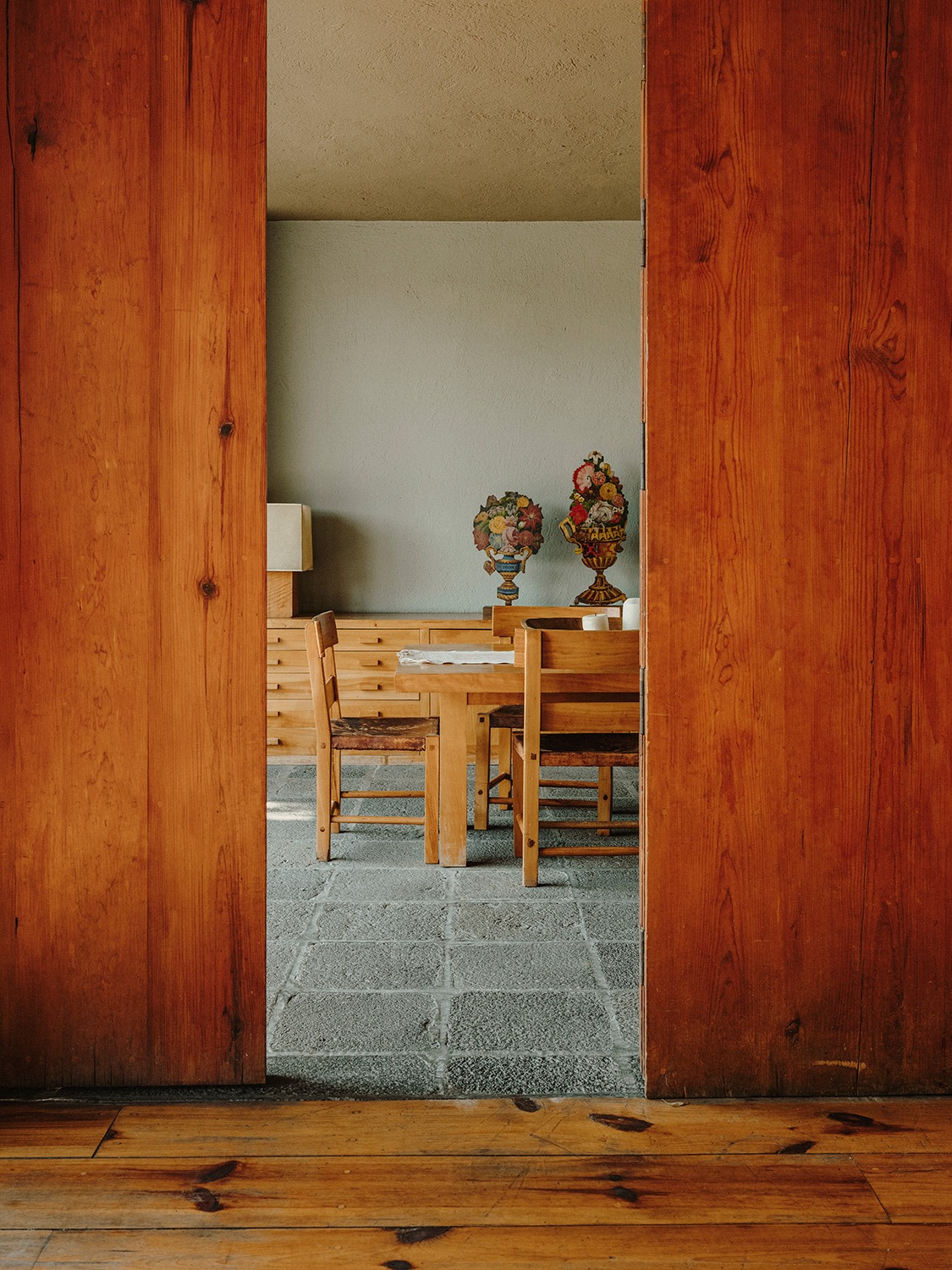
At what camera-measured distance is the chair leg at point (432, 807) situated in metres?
3.84

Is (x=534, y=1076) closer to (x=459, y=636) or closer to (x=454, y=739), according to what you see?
(x=454, y=739)

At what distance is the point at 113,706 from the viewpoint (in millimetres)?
2111

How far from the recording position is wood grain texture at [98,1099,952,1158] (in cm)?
190

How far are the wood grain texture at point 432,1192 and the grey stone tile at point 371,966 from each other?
859mm

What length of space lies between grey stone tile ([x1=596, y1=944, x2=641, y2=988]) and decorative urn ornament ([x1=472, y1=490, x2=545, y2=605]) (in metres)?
3.10

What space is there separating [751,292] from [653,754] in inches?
37.5

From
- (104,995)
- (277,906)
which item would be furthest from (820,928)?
(277,906)

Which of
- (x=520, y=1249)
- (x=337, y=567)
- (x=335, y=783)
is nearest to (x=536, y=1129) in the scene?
(x=520, y=1249)

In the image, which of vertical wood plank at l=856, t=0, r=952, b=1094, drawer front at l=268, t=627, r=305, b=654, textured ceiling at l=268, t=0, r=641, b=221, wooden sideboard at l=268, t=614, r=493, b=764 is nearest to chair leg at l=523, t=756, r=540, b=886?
vertical wood plank at l=856, t=0, r=952, b=1094

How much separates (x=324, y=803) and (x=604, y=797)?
1.12m

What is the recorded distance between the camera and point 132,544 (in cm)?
210

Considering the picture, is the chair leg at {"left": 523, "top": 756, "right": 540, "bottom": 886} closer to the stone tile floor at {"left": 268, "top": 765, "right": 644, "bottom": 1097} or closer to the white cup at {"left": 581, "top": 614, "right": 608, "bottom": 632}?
the stone tile floor at {"left": 268, "top": 765, "right": 644, "bottom": 1097}

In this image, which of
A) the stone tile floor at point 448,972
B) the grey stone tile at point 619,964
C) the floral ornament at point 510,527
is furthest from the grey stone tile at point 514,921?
the floral ornament at point 510,527

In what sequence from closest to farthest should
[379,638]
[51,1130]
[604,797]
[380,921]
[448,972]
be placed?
[51,1130] < [448,972] < [380,921] < [604,797] < [379,638]
